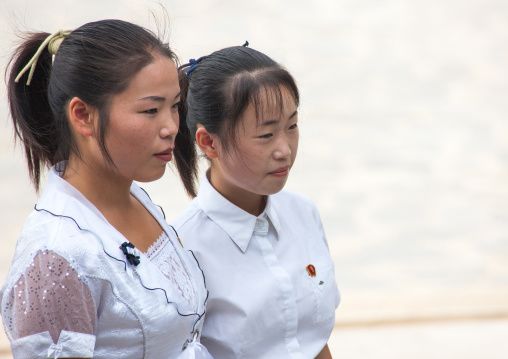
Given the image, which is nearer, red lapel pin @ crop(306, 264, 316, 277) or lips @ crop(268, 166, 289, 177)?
lips @ crop(268, 166, 289, 177)

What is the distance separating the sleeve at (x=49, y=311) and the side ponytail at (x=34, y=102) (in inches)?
11.0

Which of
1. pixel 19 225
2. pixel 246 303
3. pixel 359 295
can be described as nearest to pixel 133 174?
pixel 246 303

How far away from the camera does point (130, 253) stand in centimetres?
133

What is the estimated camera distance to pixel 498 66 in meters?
5.61

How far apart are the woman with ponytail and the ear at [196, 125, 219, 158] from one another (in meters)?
0.26

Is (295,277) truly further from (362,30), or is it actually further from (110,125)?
(362,30)

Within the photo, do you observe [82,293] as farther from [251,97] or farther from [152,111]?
[251,97]

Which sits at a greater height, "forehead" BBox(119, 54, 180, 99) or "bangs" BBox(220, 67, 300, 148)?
"forehead" BBox(119, 54, 180, 99)

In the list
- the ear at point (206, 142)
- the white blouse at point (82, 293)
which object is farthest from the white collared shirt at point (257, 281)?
the white blouse at point (82, 293)

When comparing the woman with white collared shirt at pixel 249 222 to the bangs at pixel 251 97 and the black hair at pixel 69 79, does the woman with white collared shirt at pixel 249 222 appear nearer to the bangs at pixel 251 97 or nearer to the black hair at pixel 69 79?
the bangs at pixel 251 97

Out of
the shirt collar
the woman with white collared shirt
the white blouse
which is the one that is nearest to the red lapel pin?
the woman with white collared shirt

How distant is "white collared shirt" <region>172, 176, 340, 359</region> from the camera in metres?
1.66

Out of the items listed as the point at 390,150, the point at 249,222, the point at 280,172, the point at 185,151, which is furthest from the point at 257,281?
the point at 390,150

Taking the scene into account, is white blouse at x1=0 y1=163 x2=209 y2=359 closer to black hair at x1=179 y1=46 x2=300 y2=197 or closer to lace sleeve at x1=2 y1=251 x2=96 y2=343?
lace sleeve at x1=2 y1=251 x2=96 y2=343
